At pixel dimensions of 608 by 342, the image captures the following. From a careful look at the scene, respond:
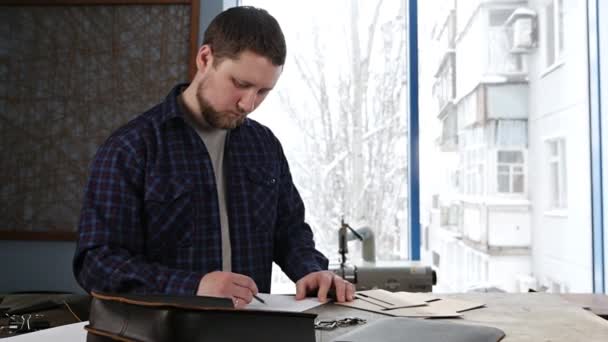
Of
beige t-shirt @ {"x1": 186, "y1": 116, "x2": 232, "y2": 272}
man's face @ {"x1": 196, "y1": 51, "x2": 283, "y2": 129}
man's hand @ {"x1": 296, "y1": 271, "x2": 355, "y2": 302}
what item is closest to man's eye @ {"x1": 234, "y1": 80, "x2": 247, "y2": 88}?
man's face @ {"x1": 196, "y1": 51, "x2": 283, "y2": 129}

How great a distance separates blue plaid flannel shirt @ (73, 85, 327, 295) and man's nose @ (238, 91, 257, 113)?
166 millimetres

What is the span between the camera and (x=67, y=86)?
3.48 m

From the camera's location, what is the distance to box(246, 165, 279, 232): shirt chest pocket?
5.78 ft

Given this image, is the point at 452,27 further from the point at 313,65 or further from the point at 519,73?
the point at 313,65

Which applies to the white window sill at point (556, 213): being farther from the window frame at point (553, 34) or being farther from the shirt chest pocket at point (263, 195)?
the shirt chest pocket at point (263, 195)

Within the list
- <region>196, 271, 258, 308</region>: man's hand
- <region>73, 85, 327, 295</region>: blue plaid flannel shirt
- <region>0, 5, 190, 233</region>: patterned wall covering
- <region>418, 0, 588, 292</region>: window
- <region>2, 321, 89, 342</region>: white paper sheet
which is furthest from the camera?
<region>418, 0, 588, 292</region>: window

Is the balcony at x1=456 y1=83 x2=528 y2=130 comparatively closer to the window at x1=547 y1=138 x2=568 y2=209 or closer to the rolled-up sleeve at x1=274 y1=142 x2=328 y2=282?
the window at x1=547 y1=138 x2=568 y2=209

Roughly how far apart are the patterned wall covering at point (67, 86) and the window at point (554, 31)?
6.92 ft

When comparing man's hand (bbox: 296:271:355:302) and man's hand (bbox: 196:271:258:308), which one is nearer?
man's hand (bbox: 196:271:258:308)

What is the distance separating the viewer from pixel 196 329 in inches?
34.0

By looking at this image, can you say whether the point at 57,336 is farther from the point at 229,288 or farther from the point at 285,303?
the point at 285,303

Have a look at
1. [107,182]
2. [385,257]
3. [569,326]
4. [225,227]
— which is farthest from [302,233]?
[385,257]

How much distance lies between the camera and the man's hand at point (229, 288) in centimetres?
129

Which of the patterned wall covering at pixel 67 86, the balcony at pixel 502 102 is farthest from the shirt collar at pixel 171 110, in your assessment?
the balcony at pixel 502 102
